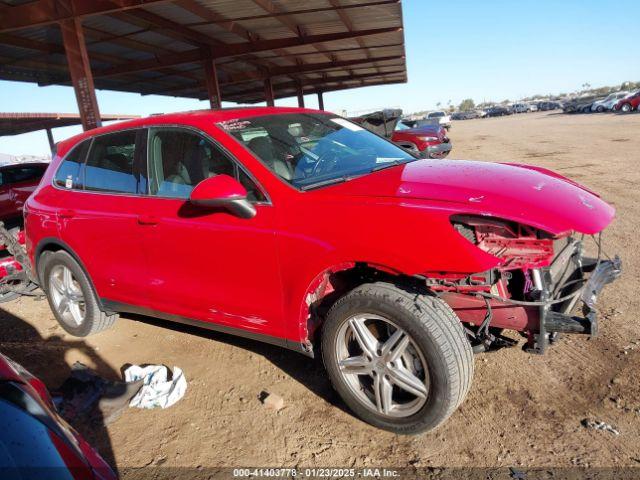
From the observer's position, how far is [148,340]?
13.0 ft

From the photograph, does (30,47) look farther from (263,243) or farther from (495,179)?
(495,179)

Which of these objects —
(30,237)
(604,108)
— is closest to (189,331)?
(30,237)

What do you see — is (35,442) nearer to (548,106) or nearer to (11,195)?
(11,195)

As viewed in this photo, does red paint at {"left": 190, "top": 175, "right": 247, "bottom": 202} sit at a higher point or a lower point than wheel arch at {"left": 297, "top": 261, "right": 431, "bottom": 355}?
higher

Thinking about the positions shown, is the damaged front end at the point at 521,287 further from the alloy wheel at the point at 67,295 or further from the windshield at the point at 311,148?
the alloy wheel at the point at 67,295

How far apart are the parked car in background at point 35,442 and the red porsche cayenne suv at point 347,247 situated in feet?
4.10

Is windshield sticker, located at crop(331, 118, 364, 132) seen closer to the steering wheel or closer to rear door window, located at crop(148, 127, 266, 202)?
the steering wheel

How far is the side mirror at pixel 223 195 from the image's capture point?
8.13 feet

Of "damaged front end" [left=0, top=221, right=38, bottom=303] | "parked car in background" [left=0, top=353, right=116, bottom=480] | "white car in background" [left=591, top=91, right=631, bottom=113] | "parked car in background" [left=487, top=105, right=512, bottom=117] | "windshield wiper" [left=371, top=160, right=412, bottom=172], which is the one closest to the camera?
"parked car in background" [left=0, top=353, right=116, bottom=480]

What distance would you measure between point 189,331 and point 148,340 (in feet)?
1.15

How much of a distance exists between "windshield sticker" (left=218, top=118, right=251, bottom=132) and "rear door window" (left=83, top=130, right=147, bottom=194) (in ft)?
2.30

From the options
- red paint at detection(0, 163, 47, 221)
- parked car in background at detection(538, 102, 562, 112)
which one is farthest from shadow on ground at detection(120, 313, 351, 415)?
parked car in background at detection(538, 102, 562, 112)

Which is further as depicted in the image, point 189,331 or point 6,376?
point 189,331

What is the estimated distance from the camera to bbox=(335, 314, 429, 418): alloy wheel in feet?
7.75
